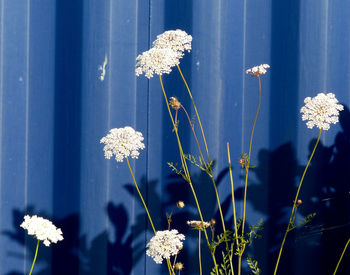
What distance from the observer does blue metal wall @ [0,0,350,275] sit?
188 cm

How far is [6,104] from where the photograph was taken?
1.87 metres

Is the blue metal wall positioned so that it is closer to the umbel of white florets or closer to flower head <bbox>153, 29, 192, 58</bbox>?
flower head <bbox>153, 29, 192, 58</bbox>

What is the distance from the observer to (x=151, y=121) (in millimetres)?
1932

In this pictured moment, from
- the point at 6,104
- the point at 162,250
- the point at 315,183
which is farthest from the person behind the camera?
the point at 315,183

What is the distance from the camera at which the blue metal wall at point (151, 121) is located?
188 centimetres

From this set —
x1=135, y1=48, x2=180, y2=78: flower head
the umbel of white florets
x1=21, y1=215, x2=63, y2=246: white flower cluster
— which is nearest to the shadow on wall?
the umbel of white florets

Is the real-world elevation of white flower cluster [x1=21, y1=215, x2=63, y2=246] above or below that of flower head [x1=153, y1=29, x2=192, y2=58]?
below

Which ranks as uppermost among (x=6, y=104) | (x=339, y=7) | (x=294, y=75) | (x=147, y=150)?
(x=339, y=7)

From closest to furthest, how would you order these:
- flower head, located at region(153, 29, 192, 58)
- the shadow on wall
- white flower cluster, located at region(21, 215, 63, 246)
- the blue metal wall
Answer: white flower cluster, located at region(21, 215, 63, 246) < flower head, located at region(153, 29, 192, 58) < the blue metal wall < the shadow on wall

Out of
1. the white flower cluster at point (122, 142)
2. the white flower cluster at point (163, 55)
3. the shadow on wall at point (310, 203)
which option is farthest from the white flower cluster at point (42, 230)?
the shadow on wall at point (310, 203)

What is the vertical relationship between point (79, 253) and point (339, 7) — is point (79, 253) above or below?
below

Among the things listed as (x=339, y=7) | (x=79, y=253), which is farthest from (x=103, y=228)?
(x=339, y=7)

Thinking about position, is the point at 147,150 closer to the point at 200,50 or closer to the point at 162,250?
the point at 200,50

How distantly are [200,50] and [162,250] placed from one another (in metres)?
0.88
